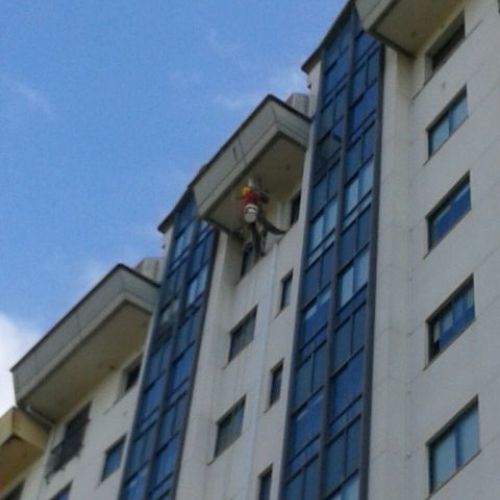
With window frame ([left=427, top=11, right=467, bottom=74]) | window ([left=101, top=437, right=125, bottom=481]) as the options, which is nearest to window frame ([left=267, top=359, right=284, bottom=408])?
window frame ([left=427, top=11, right=467, bottom=74])

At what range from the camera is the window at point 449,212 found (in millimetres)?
28000

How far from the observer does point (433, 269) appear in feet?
90.6

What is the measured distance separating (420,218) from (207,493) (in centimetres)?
732

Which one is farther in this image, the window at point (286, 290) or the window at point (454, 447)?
the window at point (286, 290)

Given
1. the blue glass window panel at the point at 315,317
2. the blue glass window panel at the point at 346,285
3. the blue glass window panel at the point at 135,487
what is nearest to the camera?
the blue glass window panel at the point at 346,285

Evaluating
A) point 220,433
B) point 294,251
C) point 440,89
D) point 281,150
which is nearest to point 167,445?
point 220,433

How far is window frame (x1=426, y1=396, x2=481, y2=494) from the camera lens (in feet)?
77.3

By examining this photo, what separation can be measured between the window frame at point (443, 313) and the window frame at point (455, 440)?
1.71 m

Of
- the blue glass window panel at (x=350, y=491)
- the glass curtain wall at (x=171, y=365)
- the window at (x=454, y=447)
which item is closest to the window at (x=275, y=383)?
the glass curtain wall at (x=171, y=365)

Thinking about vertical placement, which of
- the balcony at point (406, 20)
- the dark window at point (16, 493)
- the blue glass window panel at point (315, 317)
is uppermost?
the balcony at point (406, 20)

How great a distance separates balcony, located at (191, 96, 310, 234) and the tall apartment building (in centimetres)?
5

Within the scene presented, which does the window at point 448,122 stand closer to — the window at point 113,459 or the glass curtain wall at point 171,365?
the glass curtain wall at point 171,365

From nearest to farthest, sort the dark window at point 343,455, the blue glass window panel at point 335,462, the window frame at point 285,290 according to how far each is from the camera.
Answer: the dark window at point 343,455, the blue glass window panel at point 335,462, the window frame at point 285,290

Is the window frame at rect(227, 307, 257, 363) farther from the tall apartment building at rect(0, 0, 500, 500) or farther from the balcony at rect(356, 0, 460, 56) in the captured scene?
the balcony at rect(356, 0, 460, 56)
